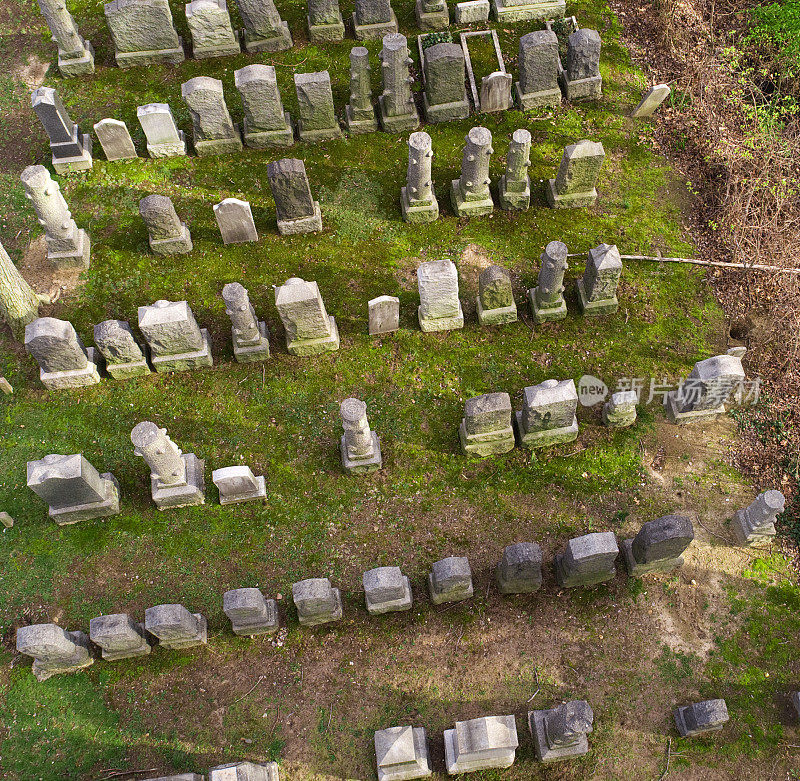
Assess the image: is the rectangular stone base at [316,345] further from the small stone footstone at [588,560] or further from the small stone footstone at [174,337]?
the small stone footstone at [588,560]

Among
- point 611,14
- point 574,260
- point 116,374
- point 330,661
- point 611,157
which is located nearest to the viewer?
point 330,661

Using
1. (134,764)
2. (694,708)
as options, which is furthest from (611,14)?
(134,764)

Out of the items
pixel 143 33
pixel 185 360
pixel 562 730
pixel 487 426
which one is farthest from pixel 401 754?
pixel 143 33

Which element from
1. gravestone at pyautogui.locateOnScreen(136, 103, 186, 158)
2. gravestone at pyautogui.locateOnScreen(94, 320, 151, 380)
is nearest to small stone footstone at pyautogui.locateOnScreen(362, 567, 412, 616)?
gravestone at pyautogui.locateOnScreen(94, 320, 151, 380)

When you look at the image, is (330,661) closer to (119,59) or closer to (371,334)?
(371,334)

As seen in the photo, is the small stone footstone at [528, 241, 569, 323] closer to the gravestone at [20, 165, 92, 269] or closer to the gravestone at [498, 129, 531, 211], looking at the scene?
the gravestone at [498, 129, 531, 211]
